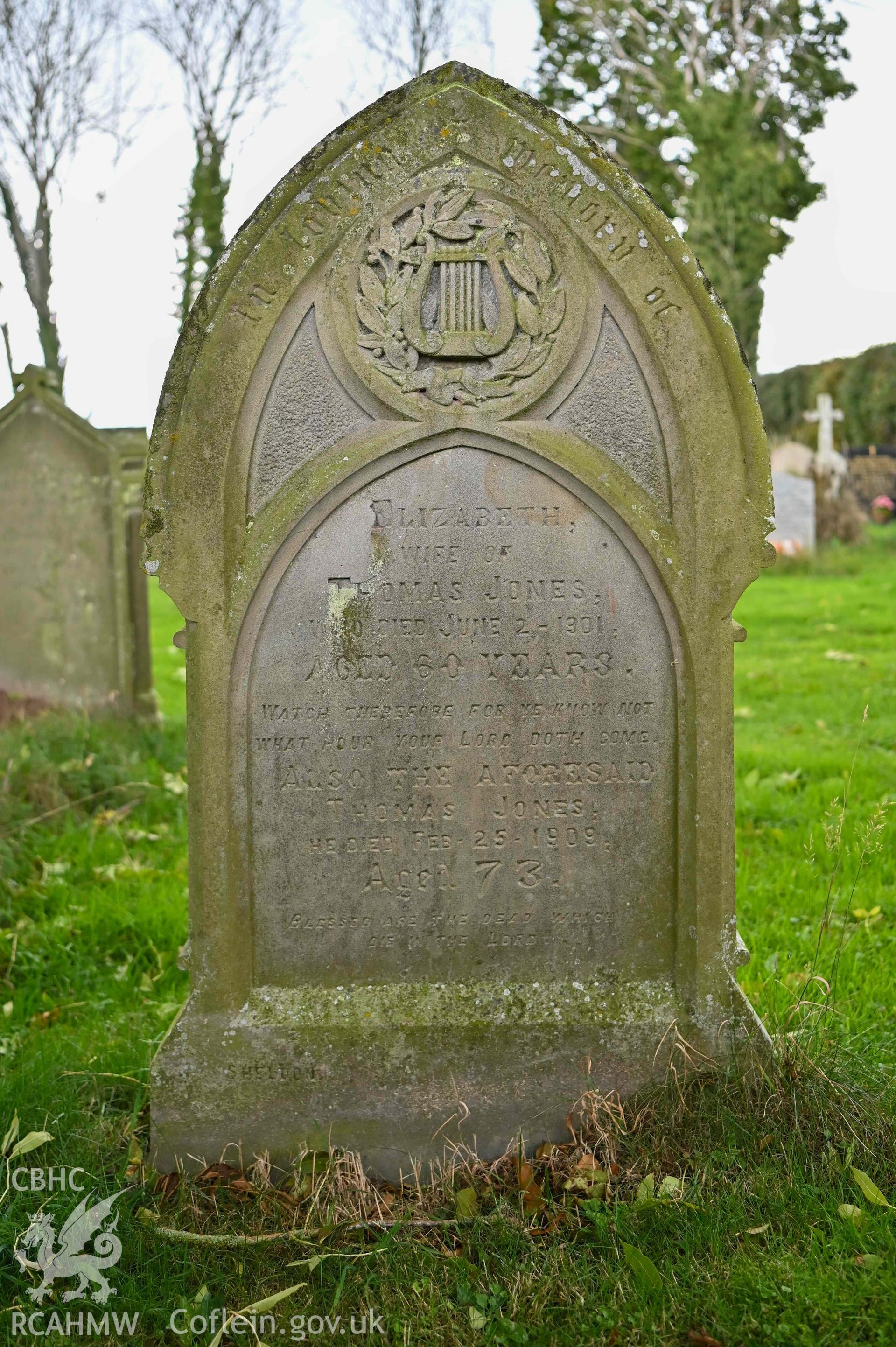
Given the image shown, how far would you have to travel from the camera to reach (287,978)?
2.91 meters

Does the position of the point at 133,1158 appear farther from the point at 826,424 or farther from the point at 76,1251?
the point at 826,424

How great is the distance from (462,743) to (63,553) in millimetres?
4583

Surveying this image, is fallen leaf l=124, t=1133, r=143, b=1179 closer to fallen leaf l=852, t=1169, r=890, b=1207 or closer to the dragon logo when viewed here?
the dragon logo

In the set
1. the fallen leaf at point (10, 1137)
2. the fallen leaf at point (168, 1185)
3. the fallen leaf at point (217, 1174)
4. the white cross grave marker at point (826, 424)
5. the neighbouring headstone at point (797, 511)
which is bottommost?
the fallen leaf at point (168, 1185)

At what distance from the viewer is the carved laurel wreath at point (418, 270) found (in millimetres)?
2742

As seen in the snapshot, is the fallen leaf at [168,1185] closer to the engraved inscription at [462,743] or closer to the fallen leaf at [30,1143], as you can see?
the fallen leaf at [30,1143]

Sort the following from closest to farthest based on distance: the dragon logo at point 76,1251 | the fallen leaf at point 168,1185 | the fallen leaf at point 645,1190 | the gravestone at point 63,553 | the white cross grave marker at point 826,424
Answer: the dragon logo at point 76,1251 → the fallen leaf at point 645,1190 → the fallen leaf at point 168,1185 → the gravestone at point 63,553 → the white cross grave marker at point 826,424

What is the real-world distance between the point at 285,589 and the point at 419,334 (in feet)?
2.39

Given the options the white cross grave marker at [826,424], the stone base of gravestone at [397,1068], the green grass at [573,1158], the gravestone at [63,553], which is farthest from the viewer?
the white cross grave marker at [826,424]

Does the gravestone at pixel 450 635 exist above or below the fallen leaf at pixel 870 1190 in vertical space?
above

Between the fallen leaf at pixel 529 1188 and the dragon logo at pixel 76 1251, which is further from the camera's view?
the fallen leaf at pixel 529 1188

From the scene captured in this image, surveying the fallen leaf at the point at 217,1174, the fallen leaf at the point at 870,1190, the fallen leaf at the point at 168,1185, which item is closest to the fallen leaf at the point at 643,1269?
the fallen leaf at the point at 870,1190

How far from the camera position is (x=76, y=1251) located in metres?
2.50

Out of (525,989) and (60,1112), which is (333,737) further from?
(60,1112)
